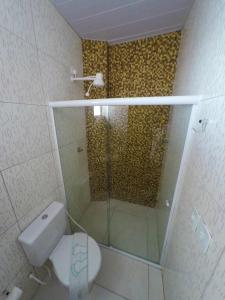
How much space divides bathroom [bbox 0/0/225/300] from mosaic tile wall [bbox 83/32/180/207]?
0.01 m

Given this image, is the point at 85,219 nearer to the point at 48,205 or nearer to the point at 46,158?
the point at 48,205

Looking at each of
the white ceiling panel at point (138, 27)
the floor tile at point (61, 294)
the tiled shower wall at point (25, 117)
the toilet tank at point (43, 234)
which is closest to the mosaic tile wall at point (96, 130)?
the white ceiling panel at point (138, 27)

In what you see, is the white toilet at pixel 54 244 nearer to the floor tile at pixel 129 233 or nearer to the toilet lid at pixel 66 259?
the toilet lid at pixel 66 259

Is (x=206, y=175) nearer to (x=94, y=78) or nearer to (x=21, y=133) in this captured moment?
(x=21, y=133)

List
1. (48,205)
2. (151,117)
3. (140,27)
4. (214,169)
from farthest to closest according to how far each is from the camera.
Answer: (151,117) < (140,27) < (48,205) < (214,169)

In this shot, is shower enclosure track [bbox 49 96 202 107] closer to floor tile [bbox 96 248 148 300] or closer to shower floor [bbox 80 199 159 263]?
shower floor [bbox 80 199 159 263]

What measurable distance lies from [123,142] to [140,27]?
124 cm

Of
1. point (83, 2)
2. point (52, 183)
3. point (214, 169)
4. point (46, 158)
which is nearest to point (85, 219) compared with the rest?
point (52, 183)

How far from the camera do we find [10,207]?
0.85 m

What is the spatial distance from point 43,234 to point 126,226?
3.60 feet

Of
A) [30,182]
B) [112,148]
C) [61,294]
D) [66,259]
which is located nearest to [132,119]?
[112,148]

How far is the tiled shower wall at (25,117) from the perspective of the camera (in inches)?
31.1

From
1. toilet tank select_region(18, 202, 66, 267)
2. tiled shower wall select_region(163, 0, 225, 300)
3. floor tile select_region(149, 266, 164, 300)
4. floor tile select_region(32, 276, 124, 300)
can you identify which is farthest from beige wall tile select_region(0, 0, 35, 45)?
floor tile select_region(149, 266, 164, 300)

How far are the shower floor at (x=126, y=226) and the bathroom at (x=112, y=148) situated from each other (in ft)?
0.04
